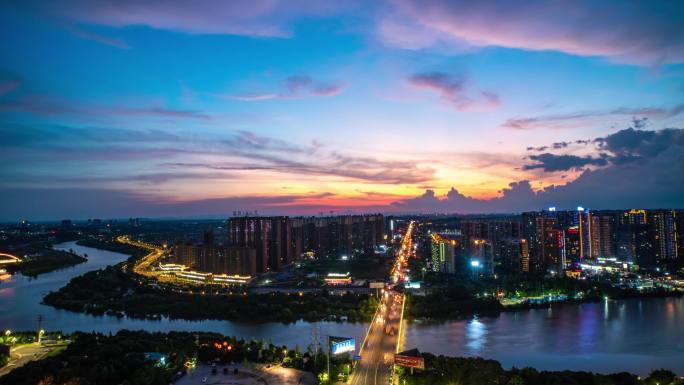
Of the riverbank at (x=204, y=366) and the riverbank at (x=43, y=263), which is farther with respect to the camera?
the riverbank at (x=43, y=263)

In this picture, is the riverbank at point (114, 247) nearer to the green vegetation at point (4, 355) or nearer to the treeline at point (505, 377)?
the green vegetation at point (4, 355)

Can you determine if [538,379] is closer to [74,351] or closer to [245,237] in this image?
[74,351]

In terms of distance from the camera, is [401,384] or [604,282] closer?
[401,384]

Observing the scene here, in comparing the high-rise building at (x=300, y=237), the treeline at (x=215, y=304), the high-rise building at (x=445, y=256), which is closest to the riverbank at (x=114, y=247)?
the high-rise building at (x=300, y=237)

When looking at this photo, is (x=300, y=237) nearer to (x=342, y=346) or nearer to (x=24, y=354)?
(x=24, y=354)

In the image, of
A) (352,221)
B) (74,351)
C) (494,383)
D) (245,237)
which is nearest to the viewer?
(494,383)

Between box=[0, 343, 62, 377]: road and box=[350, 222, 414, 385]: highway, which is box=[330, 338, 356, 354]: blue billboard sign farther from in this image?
box=[0, 343, 62, 377]: road

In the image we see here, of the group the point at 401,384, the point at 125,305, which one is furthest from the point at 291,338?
the point at 125,305

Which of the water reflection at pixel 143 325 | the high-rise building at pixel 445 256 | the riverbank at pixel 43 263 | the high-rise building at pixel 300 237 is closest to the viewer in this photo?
the water reflection at pixel 143 325
